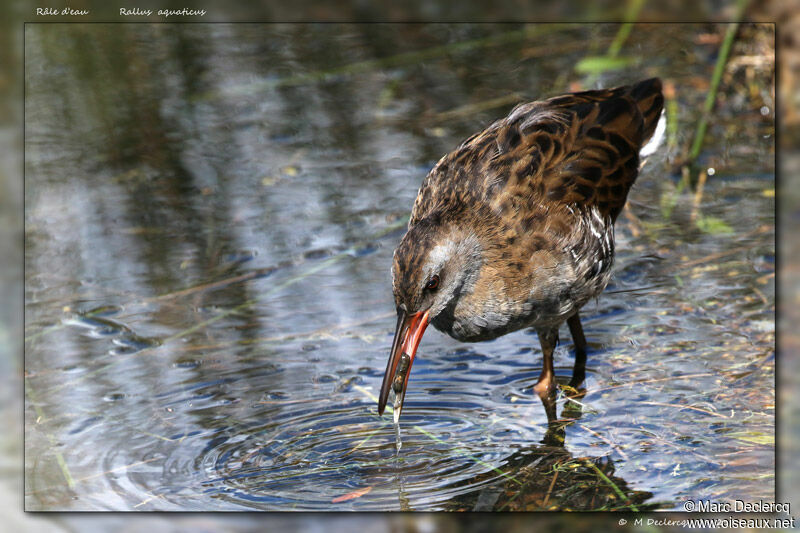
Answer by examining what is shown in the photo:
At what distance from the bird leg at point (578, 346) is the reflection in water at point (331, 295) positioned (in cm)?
5

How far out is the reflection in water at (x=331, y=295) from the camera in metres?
3.84

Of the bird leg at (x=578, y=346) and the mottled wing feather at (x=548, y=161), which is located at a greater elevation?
the mottled wing feather at (x=548, y=161)

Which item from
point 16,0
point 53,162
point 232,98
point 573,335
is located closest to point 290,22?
point 232,98

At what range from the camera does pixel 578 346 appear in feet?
15.2

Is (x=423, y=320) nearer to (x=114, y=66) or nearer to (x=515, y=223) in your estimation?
(x=515, y=223)

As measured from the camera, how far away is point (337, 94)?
24.9ft

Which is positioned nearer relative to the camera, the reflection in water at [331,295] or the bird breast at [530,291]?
the reflection in water at [331,295]

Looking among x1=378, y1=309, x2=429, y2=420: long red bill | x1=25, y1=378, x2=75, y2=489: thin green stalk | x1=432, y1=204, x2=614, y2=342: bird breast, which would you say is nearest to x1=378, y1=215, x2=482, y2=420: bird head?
x1=378, y1=309, x2=429, y2=420: long red bill

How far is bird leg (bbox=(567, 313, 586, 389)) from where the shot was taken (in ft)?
14.7

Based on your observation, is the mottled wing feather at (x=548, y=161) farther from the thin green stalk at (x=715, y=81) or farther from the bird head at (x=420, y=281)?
the thin green stalk at (x=715, y=81)

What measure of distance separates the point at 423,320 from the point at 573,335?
103cm
